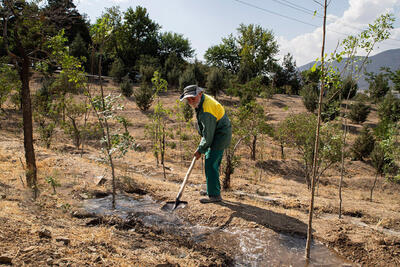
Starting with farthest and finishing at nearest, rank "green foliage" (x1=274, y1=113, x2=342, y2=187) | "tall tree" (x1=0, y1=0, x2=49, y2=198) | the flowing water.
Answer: "green foliage" (x1=274, y1=113, x2=342, y2=187)
"tall tree" (x1=0, y1=0, x2=49, y2=198)
the flowing water

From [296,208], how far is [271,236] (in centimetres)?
254

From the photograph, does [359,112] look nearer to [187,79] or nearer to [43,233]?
[187,79]

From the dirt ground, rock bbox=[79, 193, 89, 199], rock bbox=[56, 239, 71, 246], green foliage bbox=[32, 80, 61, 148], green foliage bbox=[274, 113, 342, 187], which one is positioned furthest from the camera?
green foliage bbox=[32, 80, 61, 148]

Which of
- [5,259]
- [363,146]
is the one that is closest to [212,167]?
[5,259]

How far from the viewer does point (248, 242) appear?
14.0ft

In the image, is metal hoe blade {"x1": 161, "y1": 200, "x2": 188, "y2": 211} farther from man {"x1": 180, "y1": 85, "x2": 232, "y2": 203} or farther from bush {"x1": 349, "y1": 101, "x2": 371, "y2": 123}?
bush {"x1": 349, "y1": 101, "x2": 371, "y2": 123}

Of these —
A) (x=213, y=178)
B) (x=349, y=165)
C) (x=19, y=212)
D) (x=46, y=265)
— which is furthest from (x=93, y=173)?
(x=349, y=165)

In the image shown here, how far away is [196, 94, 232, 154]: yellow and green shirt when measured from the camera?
4875 millimetres

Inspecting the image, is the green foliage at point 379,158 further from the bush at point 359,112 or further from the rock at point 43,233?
the rock at point 43,233

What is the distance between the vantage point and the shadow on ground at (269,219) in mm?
4684

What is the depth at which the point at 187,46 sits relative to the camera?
47.1 m

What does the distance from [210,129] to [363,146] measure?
52.4ft

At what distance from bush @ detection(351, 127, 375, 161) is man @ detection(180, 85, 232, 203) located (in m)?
15.0

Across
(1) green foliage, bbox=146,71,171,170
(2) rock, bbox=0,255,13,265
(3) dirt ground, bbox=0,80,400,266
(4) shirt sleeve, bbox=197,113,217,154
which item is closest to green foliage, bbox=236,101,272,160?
(1) green foliage, bbox=146,71,171,170
